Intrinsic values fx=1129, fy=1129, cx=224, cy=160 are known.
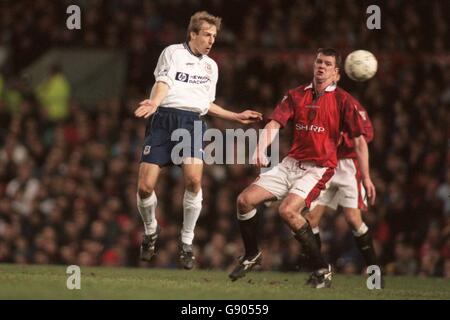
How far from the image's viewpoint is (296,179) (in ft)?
36.2

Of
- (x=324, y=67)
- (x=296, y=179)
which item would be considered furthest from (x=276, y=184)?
(x=324, y=67)

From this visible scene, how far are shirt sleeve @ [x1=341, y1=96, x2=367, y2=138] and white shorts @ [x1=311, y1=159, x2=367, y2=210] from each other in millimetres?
1282

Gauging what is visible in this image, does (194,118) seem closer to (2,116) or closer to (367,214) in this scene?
(367,214)

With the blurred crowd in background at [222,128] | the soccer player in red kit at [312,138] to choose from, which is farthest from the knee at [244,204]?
the blurred crowd in background at [222,128]

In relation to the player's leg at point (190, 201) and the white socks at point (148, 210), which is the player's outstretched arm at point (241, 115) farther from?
the white socks at point (148, 210)

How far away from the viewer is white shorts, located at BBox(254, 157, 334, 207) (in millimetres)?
10883

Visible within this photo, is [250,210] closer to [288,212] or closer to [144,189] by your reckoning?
[288,212]

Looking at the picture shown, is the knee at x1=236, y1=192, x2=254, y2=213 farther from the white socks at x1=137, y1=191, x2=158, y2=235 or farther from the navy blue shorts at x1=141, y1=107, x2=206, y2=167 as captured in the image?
the white socks at x1=137, y1=191, x2=158, y2=235

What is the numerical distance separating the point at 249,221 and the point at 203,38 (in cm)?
187

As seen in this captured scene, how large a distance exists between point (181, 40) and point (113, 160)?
8.38ft

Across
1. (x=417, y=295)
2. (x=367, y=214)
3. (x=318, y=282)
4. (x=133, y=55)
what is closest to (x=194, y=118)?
(x=318, y=282)

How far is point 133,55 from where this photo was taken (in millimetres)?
19500

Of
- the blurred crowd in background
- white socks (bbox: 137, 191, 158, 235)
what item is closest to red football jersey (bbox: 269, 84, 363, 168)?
white socks (bbox: 137, 191, 158, 235)

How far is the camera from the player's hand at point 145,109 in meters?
10.1
